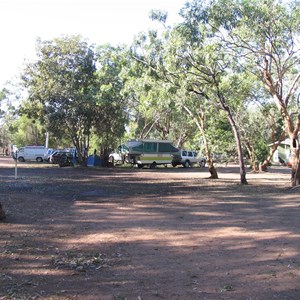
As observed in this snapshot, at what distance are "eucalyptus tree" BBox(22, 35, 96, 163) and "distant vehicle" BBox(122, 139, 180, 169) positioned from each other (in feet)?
17.0

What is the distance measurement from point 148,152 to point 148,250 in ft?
99.3

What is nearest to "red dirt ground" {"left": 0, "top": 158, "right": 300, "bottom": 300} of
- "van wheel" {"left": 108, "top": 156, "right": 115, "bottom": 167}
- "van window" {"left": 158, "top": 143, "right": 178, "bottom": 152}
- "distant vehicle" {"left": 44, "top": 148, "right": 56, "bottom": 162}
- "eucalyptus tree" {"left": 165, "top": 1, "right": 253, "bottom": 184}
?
"eucalyptus tree" {"left": 165, "top": 1, "right": 253, "bottom": 184}

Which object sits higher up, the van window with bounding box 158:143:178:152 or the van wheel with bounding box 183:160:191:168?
the van window with bounding box 158:143:178:152

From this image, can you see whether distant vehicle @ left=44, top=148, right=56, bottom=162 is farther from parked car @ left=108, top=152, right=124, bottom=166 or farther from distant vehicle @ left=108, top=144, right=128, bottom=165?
distant vehicle @ left=108, top=144, right=128, bottom=165

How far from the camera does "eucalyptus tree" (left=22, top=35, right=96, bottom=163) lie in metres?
31.6

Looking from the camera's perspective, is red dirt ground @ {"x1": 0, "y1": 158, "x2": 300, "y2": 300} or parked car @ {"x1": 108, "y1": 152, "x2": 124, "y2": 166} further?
parked car @ {"x1": 108, "y1": 152, "x2": 124, "y2": 166}

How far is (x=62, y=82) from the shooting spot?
104ft

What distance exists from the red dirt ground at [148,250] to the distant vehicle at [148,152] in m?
23.8

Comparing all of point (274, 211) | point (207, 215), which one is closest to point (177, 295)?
point (207, 215)

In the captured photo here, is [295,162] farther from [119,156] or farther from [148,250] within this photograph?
[119,156]

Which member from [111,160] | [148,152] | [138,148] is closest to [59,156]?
[111,160]

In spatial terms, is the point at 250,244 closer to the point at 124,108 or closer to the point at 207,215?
the point at 207,215

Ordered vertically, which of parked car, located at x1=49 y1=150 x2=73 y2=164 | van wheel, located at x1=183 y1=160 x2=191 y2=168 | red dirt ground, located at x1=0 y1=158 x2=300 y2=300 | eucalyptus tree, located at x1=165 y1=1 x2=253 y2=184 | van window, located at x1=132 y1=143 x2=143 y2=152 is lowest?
red dirt ground, located at x1=0 y1=158 x2=300 y2=300

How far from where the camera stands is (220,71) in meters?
18.0
